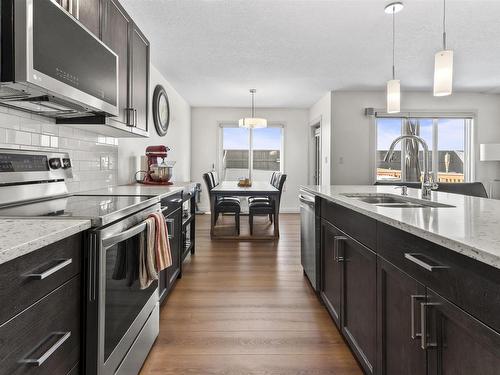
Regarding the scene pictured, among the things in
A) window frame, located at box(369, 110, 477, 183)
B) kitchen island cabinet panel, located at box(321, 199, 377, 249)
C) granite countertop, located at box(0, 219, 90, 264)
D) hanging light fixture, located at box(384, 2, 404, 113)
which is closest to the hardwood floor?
kitchen island cabinet panel, located at box(321, 199, 377, 249)

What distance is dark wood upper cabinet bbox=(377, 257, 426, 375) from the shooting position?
1.07 metres

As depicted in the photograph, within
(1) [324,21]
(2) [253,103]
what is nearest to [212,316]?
(1) [324,21]

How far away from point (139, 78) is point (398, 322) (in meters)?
2.50

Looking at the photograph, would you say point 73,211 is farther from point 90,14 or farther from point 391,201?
point 391,201

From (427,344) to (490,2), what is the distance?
10.3 ft

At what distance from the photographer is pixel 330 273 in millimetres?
2256

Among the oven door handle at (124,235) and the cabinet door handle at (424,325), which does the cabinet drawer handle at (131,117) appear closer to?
the oven door handle at (124,235)

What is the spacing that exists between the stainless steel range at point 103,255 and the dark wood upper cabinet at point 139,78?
86cm

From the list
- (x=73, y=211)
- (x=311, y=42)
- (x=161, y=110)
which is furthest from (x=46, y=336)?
(x=161, y=110)

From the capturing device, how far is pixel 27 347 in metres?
0.82

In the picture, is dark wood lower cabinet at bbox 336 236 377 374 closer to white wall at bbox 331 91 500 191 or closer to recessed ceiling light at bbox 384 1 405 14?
recessed ceiling light at bbox 384 1 405 14

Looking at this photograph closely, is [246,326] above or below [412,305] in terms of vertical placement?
below

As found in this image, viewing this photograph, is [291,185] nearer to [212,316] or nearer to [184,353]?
[212,316]

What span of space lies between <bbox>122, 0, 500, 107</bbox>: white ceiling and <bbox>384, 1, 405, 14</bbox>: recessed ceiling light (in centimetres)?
6
